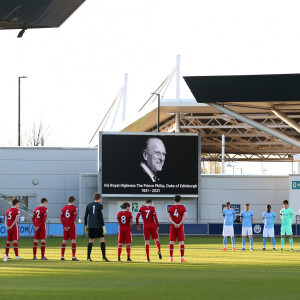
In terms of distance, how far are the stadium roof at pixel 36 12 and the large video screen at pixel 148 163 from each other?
44740 millimetres

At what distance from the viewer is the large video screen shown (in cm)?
5712

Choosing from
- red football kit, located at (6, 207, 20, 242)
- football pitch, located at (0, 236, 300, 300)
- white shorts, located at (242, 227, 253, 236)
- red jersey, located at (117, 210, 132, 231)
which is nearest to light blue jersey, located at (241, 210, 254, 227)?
white shorts, located at (242, 227, 253, 236)

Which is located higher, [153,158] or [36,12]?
[153,158]

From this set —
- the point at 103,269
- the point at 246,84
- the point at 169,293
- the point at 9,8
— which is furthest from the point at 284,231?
the point at 9,8

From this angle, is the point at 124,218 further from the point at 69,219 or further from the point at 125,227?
the point at 69,219

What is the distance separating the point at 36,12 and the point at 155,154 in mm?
45716

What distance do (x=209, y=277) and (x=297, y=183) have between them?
39.3 m

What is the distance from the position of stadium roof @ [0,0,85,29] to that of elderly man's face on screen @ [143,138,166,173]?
4502cm

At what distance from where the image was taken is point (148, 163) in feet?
188

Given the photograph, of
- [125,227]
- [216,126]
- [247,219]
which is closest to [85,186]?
[216,126]

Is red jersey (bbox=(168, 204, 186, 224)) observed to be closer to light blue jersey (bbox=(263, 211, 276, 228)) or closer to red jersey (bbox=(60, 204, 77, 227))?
red jersey (bbox=(60, 204, 77, 227))

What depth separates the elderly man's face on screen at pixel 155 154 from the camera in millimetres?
57406

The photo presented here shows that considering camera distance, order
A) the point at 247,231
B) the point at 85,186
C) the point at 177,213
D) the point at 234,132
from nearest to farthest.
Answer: the point at 177,213
the point at 247,231
the point at 85,186
the point at 234,132

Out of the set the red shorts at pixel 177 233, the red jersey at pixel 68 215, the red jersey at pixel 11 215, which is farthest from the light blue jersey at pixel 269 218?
the red jersey at pixel 11 215
